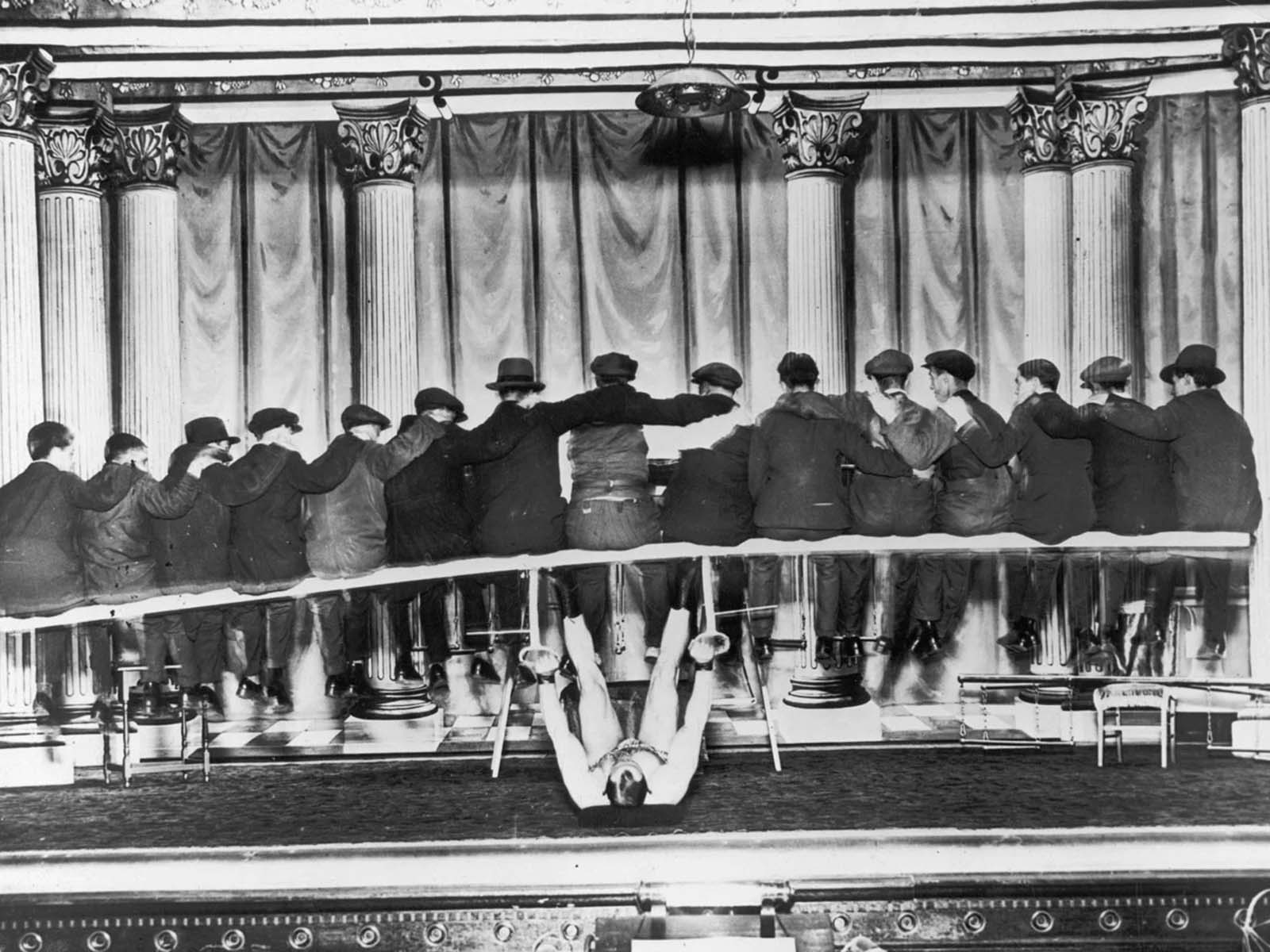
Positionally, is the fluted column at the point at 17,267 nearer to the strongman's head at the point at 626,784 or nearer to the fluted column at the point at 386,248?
the fluted column at the point at 386,248

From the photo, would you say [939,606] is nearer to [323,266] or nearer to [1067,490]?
[1067,490]

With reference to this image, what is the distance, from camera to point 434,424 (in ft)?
30.5

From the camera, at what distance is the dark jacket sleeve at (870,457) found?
8992 mm

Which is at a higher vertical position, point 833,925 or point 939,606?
point 939,606

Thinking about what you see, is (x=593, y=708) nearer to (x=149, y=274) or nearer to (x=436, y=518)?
(x=436, y=518)

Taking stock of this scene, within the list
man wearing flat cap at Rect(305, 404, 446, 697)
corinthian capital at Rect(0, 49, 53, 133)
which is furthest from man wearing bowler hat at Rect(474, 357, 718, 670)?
corinthian capital at Rect(0, 49, 53, 133)

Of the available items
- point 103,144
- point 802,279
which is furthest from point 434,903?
point 103,144

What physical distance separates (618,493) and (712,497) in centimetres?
62

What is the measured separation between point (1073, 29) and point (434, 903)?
21.5 ft

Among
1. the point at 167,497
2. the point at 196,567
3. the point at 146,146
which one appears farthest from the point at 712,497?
the point at 146,146

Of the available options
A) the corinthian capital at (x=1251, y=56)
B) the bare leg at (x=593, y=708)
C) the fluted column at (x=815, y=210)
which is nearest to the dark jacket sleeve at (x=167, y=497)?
the bare leg at (x=593, y=708)

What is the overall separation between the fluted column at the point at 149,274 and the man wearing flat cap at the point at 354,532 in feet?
3.99

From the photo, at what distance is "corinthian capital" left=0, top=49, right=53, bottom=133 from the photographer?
8.70m

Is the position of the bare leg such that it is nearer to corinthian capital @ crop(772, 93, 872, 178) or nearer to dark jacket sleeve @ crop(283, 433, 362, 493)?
dark jacket sleeve @ crop(283, 433, 362, 493)
